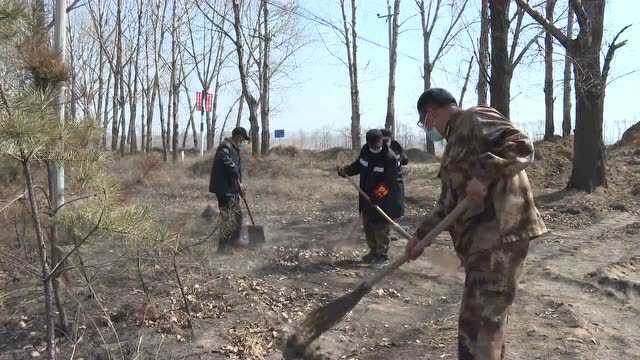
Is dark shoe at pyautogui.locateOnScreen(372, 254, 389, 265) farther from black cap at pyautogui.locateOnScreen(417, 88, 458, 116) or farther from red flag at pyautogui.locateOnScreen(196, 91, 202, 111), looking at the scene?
red flag at pyautogui.locateOnScreen(196, 91, 202, 111)

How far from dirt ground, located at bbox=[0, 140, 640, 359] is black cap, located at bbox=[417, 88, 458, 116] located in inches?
67.2

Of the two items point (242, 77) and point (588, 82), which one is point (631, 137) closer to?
point (588, 82)

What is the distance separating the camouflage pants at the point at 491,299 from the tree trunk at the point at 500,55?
8276 millimetres

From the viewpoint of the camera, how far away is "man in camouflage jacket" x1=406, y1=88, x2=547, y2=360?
277 centimetres

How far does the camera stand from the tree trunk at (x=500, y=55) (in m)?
10.2

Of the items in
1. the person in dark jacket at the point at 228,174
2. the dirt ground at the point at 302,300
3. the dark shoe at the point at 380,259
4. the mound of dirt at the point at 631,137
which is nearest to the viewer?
the dirt ground at the point at 302,300

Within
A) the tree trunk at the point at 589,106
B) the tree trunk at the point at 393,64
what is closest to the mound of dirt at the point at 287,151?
the tree trunk at the point at 393,64

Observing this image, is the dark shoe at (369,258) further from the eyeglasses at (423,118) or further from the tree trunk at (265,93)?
the tree trunk at (265,93)

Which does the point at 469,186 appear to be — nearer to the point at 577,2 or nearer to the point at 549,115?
the point at 577,2

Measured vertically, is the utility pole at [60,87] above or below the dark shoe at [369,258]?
above

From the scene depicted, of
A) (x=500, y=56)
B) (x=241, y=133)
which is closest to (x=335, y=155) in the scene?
(x=500, y=56)

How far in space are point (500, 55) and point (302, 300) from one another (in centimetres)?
714

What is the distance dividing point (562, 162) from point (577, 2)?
467cm

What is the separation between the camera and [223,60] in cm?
3269
